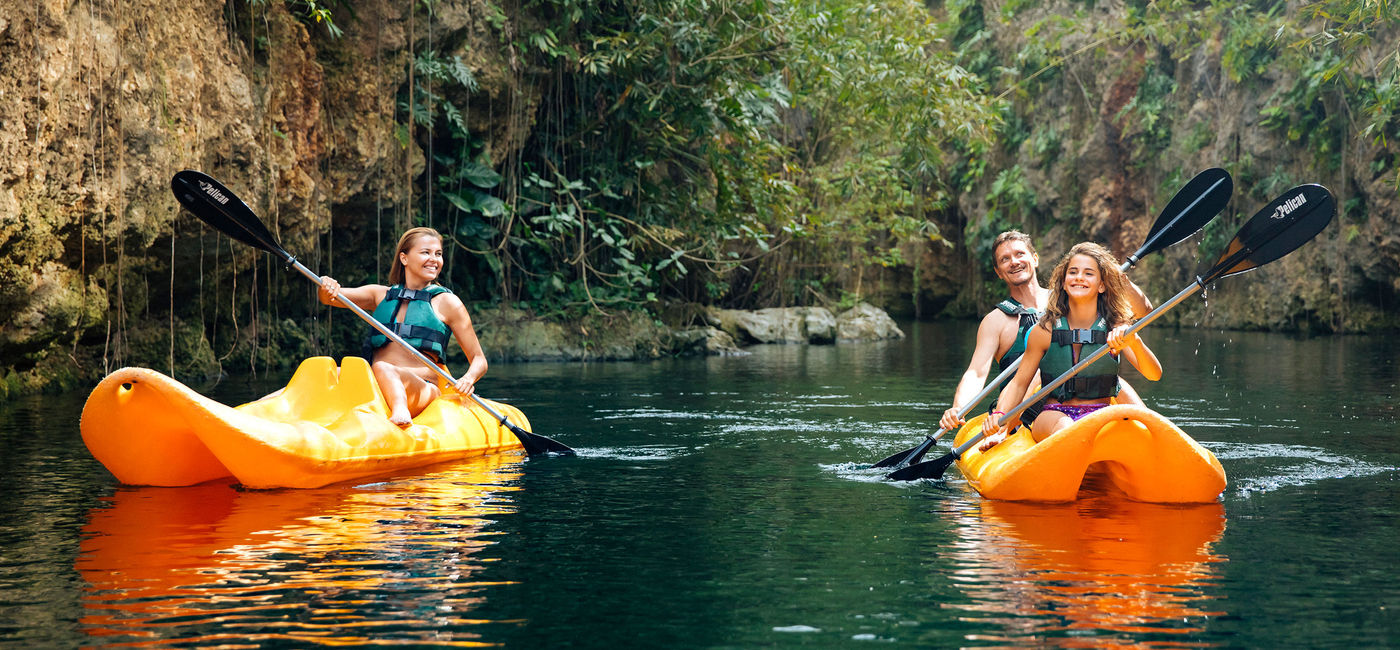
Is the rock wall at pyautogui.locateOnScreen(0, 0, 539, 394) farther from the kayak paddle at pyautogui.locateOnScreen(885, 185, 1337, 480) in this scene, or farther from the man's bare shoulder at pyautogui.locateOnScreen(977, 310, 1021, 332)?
the kayak paddle at pyautogui.locateOnScreen(885, 185, 1337, 480)

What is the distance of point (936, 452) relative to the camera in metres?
6.29

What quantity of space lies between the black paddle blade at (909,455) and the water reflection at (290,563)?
1660 mm

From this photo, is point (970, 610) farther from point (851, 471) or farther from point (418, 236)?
point (418, 236)

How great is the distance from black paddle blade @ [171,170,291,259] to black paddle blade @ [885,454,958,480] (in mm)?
2892

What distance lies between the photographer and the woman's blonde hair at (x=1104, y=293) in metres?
4.88

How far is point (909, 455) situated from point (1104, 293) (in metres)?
1.13

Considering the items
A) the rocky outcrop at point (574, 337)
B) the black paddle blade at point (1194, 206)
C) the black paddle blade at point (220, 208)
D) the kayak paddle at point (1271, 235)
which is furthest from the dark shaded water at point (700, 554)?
the rocky outcrop at point (574, 337)

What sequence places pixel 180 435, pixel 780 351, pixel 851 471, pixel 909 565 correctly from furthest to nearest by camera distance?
1. pixel 780 351
2. pixel 851 471
3. pixel 180 435
4. pixel 909 565

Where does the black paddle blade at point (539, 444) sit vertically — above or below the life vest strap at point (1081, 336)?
below

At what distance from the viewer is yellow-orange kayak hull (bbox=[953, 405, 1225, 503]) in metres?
4.34

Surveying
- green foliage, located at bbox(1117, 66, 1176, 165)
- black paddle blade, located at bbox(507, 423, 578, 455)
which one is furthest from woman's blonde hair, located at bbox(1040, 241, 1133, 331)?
green foliage, located at bbox(1117, 66, 1176, 165)

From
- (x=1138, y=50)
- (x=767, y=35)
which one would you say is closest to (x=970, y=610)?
(x=767, y=35)

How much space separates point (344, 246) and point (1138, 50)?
1562cm

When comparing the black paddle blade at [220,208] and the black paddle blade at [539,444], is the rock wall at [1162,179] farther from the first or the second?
the black paddle blade at [220,208]
